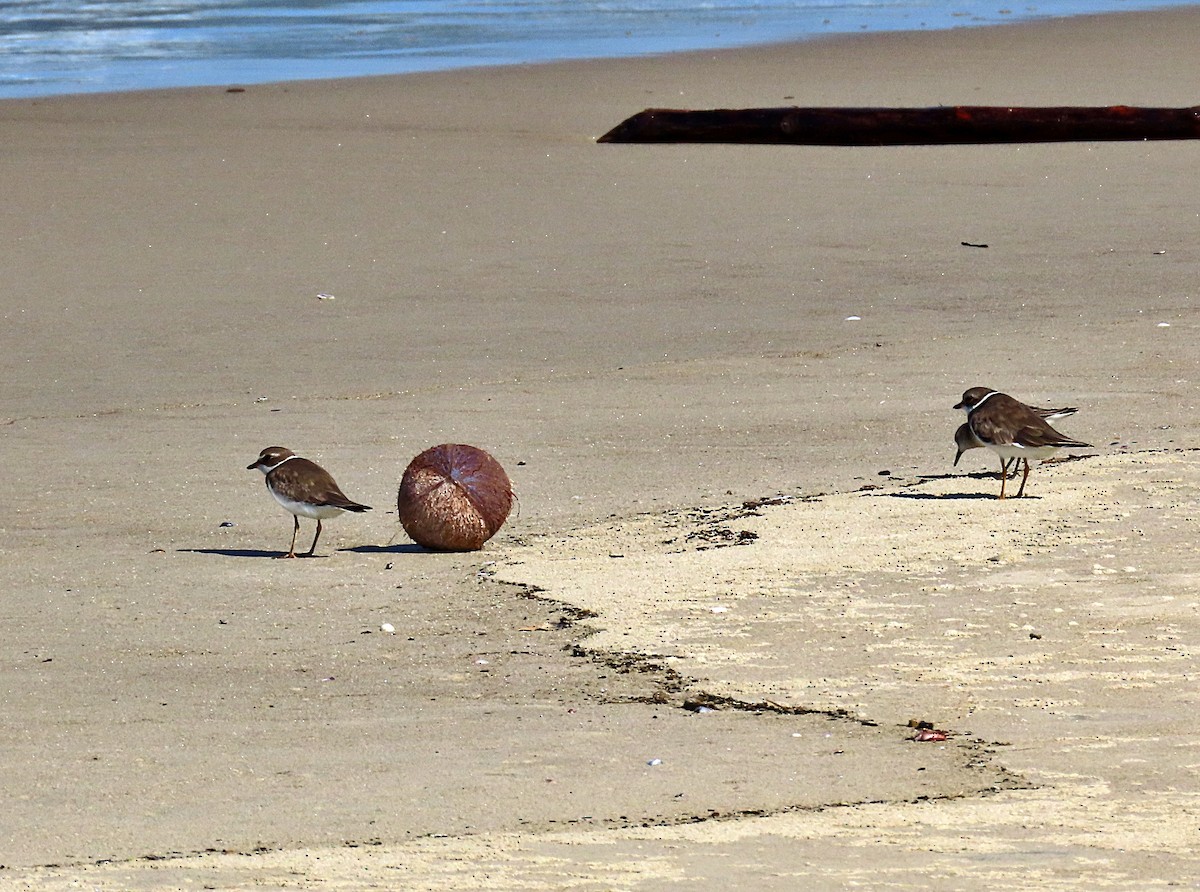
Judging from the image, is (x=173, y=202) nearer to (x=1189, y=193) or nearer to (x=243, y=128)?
(x=243, y=128)

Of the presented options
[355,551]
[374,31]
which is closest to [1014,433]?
[355,551]

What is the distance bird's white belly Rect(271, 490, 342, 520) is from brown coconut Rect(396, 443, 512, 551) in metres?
0.30

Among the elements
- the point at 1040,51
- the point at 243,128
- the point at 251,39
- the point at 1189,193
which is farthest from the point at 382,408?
the point at 251,39

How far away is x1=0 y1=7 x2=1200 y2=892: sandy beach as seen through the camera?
216 inches

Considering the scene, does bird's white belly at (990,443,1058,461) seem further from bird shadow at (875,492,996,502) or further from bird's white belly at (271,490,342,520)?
bird's white belly at (271,490,342,520)

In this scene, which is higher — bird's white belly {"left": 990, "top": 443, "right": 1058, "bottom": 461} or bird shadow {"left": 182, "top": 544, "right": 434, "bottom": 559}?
bird's white belly {"left": 990, "top": 443, "right": 1058, "bottom": 461}

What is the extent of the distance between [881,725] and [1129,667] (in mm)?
961

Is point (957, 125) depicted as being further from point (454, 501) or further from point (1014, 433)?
point (454, 501)

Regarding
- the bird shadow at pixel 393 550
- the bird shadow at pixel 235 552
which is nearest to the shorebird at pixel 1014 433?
the bird shadow at pixel 393 550

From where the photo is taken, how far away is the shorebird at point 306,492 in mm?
8508

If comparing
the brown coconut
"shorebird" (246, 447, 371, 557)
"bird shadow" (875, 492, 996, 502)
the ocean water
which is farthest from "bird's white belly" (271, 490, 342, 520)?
the ocean water

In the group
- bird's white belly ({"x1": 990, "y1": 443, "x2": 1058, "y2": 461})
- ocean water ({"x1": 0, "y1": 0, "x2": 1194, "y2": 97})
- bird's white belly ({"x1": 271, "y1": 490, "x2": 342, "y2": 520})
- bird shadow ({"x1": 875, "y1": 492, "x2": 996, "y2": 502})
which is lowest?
ocean water ({"x1": 0, "y1": 0, "x2": 1194, "y2": 97})

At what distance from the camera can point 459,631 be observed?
732cm

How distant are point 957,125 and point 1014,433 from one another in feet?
40.2
